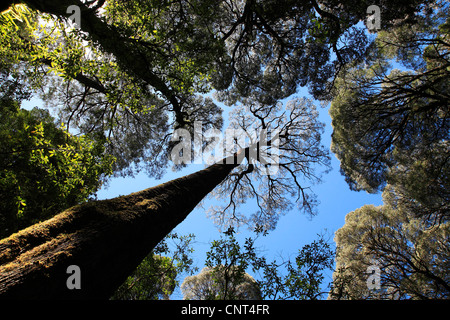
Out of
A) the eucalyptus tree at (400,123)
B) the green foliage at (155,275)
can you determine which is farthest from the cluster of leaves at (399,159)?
the green foliage at (155,275)

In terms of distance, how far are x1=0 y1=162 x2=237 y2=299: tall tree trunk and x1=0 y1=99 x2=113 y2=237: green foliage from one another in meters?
1.83

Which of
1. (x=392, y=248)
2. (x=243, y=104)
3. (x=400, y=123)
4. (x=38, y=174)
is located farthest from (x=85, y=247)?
(x=392, y=248)

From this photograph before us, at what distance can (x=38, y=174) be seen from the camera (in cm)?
419

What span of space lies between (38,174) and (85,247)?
12.5 feet

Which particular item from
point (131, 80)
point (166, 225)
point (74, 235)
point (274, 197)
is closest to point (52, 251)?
point (74, 235)

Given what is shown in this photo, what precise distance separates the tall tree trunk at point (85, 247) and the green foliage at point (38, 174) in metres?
1.83

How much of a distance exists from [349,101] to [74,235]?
32.3 feet

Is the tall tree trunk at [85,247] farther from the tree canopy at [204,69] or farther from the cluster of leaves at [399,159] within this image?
the cluster of leaves at [399,159]

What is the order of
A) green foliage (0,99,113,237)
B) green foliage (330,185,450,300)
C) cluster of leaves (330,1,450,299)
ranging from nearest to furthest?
green foliage (0,99,113,237)
cluster of leaves (330,1,450,299)
green foliage (330,185,450,300)

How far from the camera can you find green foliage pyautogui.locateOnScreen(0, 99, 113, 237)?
11.3 feet

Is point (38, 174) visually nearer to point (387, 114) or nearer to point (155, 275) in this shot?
point (155, 275)

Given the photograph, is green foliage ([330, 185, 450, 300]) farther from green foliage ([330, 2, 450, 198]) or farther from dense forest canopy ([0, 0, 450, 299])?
green foliage ([330, 2, 450, 198])

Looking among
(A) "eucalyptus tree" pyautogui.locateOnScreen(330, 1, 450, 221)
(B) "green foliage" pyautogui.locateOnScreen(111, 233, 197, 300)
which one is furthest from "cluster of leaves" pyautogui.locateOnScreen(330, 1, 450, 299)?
(B) "green foliage" pyautogui.locateOnScreen(111, 233, 197, 300)

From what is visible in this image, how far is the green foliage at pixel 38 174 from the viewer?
11.3ft
